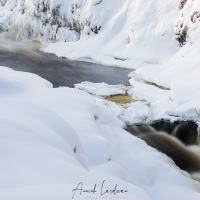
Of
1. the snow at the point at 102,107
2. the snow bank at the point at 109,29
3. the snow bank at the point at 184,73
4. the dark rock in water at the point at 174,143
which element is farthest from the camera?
the snow bank at the point at 109,29

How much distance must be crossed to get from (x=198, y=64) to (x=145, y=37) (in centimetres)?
1213

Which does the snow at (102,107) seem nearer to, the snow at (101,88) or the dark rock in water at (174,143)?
the snow at (101,88)

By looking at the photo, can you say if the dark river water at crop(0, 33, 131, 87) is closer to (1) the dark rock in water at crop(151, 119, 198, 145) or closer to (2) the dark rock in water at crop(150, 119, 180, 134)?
(2) the dark rock in water at crop(150, 119, 180, 134)

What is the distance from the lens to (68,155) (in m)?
6.58

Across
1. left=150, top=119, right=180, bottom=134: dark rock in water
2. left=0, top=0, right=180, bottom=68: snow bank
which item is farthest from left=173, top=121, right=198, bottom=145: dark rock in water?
left=0, top=0, right=180, bottom=68: snow bank

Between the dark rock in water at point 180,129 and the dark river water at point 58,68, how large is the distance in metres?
8.41

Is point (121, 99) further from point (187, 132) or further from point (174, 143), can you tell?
point (174, 143)

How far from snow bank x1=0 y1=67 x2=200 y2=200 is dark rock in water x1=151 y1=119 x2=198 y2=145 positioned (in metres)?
2.07

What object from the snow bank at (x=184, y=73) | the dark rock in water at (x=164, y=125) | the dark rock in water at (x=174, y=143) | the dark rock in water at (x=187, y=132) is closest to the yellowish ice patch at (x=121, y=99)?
the snow bank at (x=184, y=73)

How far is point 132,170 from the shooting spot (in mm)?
9352

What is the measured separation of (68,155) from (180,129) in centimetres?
929

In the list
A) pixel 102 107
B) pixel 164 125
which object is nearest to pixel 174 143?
pixel 164 125

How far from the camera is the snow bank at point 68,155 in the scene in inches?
183

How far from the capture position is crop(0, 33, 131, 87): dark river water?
2453cm
